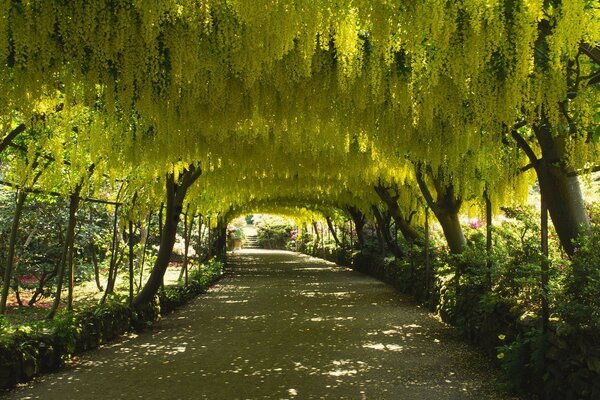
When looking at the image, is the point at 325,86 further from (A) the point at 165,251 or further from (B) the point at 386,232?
(B) the point at 386,232

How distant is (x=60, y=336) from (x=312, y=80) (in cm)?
338

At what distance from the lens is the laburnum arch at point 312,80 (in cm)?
295

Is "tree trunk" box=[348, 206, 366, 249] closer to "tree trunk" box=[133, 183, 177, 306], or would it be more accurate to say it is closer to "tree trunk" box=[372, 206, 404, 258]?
"tree trunk" box=[372, 206, 404, 258]

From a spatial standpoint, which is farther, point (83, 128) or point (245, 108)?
point (83, 128)

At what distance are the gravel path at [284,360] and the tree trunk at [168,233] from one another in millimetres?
526

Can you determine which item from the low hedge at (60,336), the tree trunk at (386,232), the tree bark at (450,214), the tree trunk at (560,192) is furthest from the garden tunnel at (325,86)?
the tree trunk at (386,232)

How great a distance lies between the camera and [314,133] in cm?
648

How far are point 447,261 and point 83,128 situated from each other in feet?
17.5

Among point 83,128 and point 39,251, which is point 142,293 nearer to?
point 39,251

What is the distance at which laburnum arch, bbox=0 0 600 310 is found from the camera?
295 cm

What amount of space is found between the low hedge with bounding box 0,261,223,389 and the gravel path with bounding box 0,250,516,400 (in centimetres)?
16

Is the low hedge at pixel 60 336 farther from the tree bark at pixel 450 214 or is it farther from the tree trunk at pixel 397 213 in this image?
the tree trunk at pixel 397 213

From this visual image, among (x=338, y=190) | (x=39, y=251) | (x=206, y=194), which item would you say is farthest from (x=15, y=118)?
(x=338, y=190)

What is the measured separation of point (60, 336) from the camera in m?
5.41
